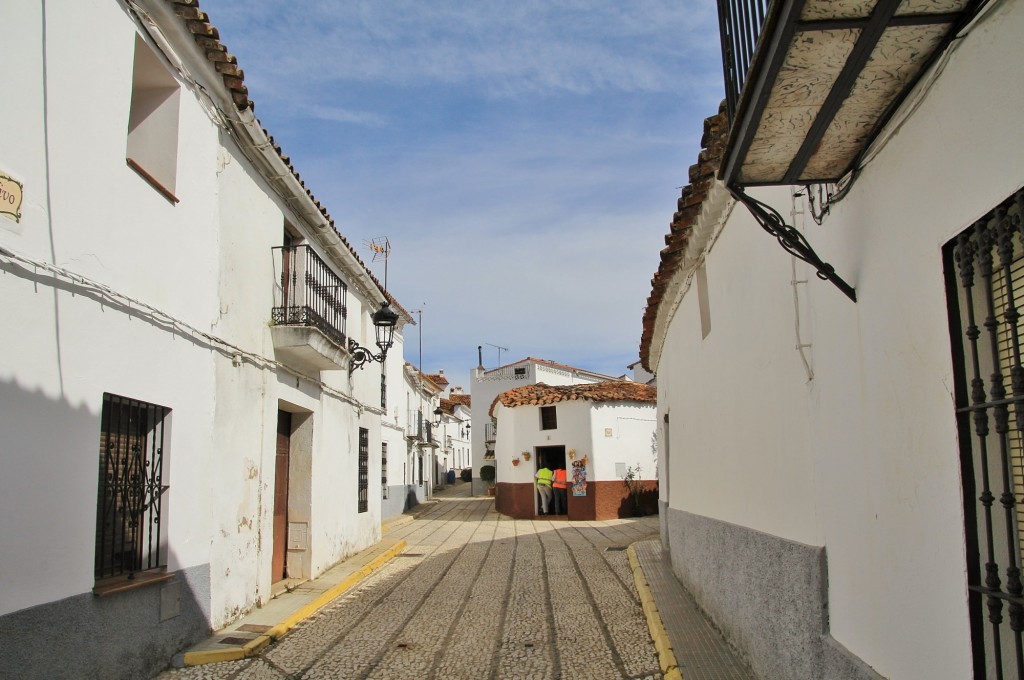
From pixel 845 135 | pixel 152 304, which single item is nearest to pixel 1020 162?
pixel 845 135

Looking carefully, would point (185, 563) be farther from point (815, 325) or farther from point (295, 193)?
point (815, 325)

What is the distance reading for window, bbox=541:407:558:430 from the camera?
19.8 meters

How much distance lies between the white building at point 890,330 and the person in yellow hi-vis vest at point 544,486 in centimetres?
1467

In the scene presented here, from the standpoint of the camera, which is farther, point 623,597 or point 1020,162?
point 623,597

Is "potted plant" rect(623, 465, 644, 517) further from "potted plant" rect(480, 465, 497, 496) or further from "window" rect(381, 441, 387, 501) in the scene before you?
"potted plant" rect(480, 465, 497, 496)

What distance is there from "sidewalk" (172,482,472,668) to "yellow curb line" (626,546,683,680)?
3.14m

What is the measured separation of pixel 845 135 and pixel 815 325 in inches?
43.7

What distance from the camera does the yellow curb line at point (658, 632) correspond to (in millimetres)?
5430

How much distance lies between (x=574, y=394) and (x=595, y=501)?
264 centimetres

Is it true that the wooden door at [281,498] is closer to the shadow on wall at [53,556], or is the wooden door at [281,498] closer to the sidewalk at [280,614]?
the sidewalk at [280,614]

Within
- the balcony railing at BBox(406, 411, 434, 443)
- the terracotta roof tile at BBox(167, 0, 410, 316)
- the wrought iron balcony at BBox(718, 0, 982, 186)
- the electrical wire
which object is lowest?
the balcony railing at BBox(406, 411, 434, 443)

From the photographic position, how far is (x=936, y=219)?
2588 mm

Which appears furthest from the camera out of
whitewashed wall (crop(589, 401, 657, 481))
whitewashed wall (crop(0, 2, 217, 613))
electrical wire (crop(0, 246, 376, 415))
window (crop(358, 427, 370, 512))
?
whitewashed wall (crop(589, 401, 657, 481))

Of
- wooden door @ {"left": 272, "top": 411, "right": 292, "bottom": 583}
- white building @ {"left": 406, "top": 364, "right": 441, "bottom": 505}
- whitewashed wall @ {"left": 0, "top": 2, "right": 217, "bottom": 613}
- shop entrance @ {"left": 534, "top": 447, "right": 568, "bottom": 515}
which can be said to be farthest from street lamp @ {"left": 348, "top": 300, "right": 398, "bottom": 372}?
white building @ {"left": 406, "top": 364, "right": 441, "bottom": 505}
